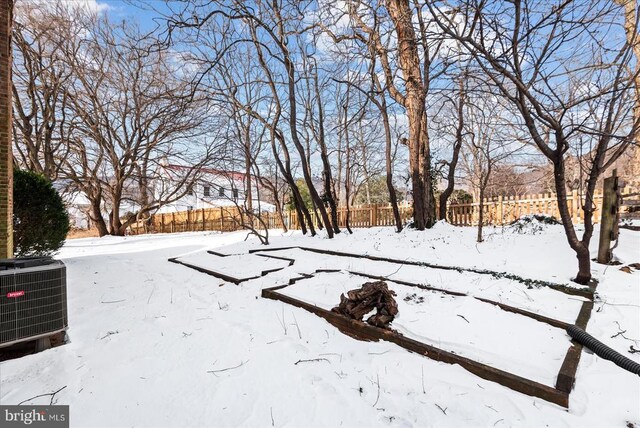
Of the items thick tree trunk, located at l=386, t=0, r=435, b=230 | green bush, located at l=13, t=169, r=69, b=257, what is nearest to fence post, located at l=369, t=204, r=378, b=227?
thick tree trunk, located at l=386, t=0, r=435, b=230

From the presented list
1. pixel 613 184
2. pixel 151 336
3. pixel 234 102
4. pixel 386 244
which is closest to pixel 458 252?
pixel 386 244

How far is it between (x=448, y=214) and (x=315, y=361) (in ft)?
37.6

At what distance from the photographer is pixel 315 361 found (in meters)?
2.25

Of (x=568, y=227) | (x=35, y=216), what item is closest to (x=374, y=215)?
(x=568, y=227)

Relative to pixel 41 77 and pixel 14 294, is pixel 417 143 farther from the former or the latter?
pixel 41 77

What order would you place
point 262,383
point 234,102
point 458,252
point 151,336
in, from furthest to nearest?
1. point 234,102
2. point 458,252
3. point 151,336
4. point 262,383

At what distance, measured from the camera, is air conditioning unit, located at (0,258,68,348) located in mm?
2186

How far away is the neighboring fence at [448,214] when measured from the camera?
974cm

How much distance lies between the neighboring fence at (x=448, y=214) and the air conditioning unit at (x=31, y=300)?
15.6 feet

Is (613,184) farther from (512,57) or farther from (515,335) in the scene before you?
(515,335)

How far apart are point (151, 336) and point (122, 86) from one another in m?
14.8

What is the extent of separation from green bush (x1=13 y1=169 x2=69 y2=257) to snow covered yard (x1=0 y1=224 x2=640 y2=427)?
2668 millimetres

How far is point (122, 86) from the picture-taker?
13.6 metres

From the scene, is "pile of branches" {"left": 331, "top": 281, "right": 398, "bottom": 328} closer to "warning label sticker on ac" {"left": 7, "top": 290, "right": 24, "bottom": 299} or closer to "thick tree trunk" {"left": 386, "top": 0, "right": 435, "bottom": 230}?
"warning label sticker on ac" {"left": 7, "top": 290, "right": 24, "bottom": 299}
